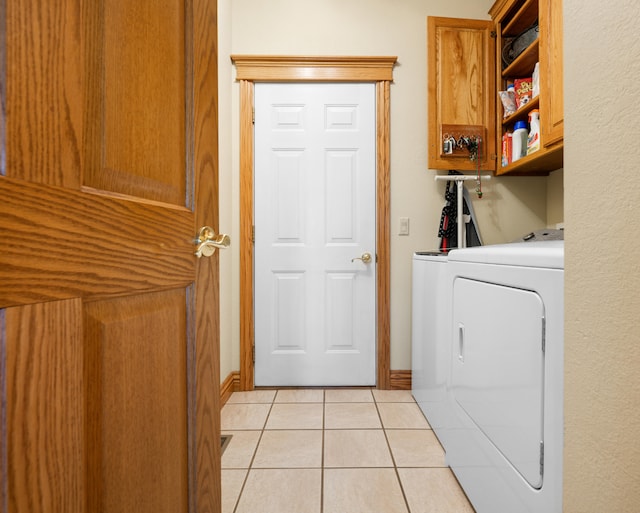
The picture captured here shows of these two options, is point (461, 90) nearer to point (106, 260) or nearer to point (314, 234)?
point (314, 234)

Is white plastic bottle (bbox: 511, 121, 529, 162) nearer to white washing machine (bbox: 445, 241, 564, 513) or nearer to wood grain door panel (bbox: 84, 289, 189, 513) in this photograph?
white washing machine (bbox: 445, 241, 564, 513)

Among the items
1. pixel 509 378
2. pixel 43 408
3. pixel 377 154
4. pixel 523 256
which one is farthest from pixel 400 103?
pixel 43 408

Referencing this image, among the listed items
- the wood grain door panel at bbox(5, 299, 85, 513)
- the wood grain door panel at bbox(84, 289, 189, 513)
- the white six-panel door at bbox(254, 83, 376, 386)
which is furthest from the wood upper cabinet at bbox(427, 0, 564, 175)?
the wood grain door panel at bbox(5, 299, 85, 513)

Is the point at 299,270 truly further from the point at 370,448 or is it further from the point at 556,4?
the point at 556,4

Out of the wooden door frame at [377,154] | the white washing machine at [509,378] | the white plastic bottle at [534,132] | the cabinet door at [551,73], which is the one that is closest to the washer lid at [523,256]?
the white washing machine at [509,378]

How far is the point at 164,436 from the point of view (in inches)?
26.2

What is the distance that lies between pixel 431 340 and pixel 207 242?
148 cm

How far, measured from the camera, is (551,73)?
5.58 feet

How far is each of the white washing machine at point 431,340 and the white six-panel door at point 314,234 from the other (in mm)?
313

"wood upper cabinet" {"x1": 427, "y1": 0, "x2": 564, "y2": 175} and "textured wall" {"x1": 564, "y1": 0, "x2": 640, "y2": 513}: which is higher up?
"wood upper cabinet" {"x1": 427, "y1": 0, "x2": 564, "y2": 175}

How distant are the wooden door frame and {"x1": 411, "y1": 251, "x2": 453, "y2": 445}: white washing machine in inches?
8.1

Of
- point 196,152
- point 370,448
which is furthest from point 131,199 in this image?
point 370,448

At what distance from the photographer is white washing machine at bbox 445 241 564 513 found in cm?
83

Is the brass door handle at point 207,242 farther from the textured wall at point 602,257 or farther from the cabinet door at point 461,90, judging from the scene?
the cabinet door at point 461,90
